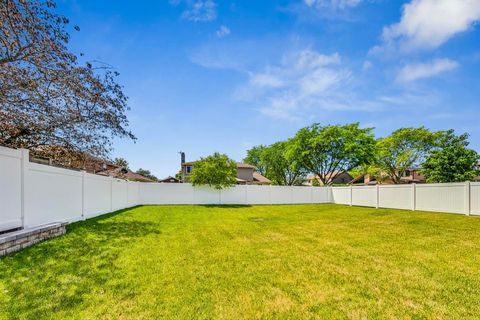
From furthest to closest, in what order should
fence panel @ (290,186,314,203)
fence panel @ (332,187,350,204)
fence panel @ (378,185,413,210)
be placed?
fence panel @ (290,186,314,203) < fence panel @ (332,187,350,204) < fence panel @ (378,185,413,210)

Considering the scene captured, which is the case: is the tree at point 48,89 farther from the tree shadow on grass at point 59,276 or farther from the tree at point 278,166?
the tree at point 278,166

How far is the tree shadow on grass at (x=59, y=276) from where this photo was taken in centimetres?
270

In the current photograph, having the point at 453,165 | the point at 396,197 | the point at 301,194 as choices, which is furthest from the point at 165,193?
the point at 453,165

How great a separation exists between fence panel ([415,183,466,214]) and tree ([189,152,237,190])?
11211mm

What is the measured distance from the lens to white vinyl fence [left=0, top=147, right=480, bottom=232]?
16.3ft

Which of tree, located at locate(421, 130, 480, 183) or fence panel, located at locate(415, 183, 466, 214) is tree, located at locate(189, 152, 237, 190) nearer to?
fence panel, located at locate(415, 183, 466, 214)

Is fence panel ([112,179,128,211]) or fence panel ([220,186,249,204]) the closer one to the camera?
fence panel ([112,179,128,211])

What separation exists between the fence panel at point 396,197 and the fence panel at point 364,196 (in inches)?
20.4

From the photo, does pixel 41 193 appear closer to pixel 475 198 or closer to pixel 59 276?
pixel 59 276

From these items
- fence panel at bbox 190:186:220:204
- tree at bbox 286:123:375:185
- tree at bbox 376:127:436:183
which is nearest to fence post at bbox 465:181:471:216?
fence panel at bbox 190:186:220:204

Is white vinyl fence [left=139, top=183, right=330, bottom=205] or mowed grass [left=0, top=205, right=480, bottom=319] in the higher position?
mowed grass [left=0, top=205, right=480, bottom=319]

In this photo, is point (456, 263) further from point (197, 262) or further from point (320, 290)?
point (197, 262)

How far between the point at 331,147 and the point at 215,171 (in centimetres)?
1627

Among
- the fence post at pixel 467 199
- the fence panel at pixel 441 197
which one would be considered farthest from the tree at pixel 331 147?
the fence post at pixel 467 199
